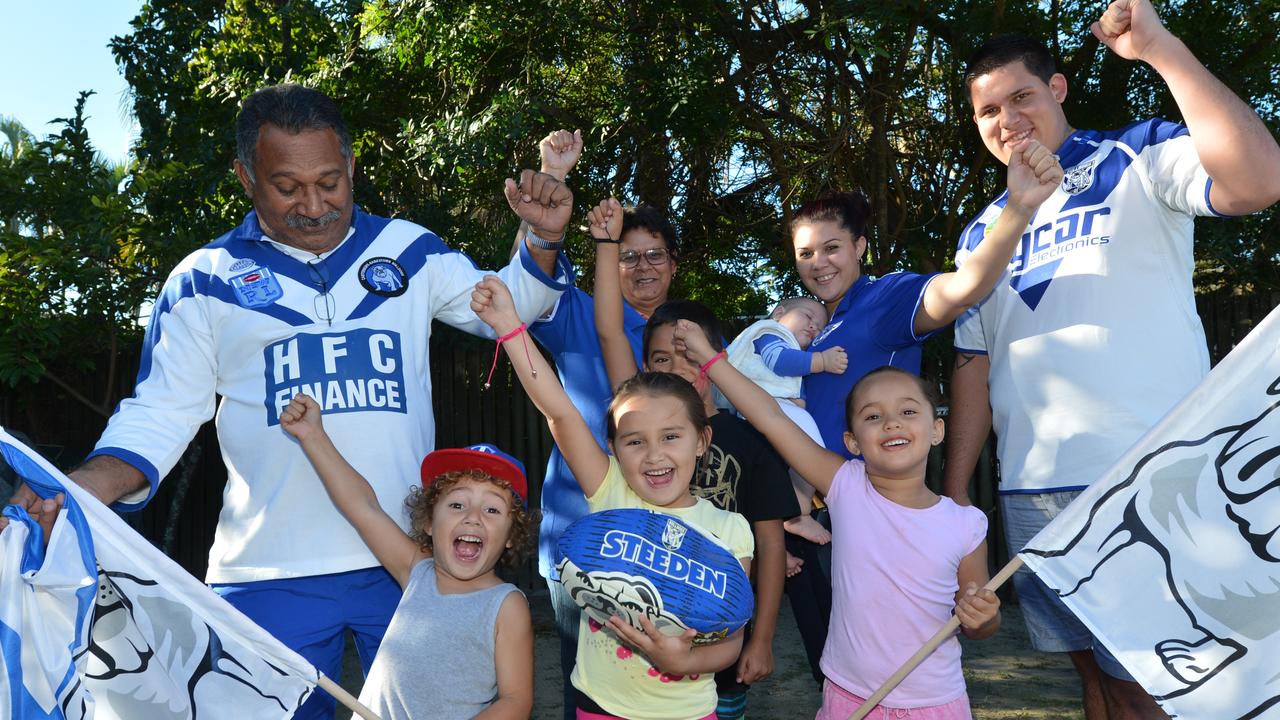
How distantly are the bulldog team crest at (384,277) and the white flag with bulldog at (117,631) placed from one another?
0.83 metres

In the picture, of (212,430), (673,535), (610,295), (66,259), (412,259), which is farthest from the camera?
(212,430)

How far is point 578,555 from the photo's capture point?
98.5 inches

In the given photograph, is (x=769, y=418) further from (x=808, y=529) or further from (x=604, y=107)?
(x=604, y=107)

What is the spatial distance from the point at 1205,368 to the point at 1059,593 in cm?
80

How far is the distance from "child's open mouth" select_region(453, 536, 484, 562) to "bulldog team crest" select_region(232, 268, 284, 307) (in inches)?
30.0

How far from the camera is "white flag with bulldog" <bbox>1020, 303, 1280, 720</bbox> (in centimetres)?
231

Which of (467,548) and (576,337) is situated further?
(576,337)

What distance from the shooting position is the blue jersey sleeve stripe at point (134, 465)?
2545mm

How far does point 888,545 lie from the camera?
279cm

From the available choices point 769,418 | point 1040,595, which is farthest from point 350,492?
point 1040,595

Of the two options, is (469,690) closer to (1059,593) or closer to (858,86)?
(1059,593)

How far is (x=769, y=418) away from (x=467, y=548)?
0.87 m

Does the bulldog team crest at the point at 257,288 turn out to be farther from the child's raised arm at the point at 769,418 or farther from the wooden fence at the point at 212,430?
the wooden fence at the point at 212,430

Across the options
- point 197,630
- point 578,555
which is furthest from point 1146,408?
point 197,630
